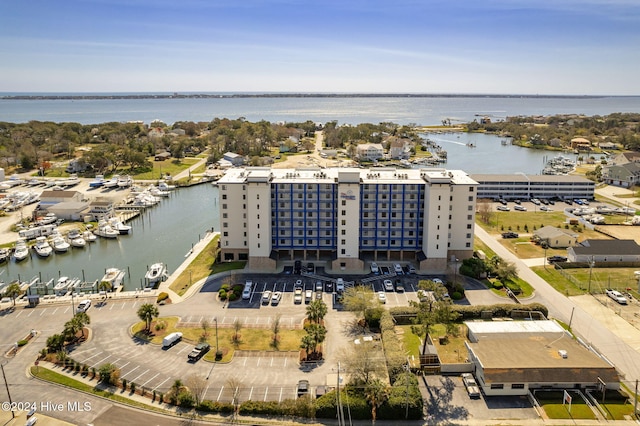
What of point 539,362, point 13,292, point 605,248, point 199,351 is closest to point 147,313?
point 199,351

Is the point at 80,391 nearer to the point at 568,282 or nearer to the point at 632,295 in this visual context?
the point at 568,282

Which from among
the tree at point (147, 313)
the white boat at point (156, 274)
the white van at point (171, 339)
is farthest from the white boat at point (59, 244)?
the white van at point (171, 339)

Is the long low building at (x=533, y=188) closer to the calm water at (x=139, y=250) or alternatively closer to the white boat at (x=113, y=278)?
the calm water at (x=139, y=250)

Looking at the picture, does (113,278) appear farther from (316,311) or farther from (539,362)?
(539,362)

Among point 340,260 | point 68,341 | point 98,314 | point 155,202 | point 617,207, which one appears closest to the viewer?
point 68,341

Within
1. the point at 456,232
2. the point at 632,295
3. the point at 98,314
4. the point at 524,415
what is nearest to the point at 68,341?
the point at 98,314
